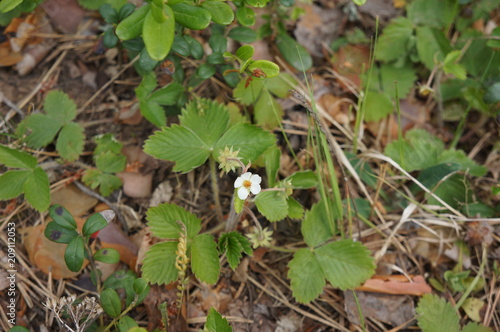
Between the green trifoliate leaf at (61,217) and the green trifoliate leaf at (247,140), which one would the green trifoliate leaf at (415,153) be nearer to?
the green trifoliate leaf at (247,140)

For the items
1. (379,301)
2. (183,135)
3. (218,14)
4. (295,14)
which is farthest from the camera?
(295,14)

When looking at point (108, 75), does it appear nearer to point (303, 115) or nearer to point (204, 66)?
point (204, 66)

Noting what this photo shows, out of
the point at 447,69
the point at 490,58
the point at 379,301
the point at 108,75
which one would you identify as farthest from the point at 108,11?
the point at 490,58

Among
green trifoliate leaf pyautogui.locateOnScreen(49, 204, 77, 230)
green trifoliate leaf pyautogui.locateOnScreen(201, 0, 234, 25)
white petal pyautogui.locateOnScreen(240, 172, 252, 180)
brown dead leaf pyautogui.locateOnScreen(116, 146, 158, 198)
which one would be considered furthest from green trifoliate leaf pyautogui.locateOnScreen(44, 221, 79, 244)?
green trifoliate leaf pyautogui.locateOnScreen(201, 0, 234, 25)

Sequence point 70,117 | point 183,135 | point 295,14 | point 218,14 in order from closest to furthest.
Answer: point 218,14
point 183,135
point 70,117
point 295,14

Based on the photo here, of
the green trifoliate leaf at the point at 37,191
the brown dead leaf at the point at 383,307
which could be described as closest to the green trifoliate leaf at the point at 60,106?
the green trifoliate leaf at the point at 37,191

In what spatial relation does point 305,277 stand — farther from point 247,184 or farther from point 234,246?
point 247,184

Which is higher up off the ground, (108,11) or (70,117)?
(108,11)
